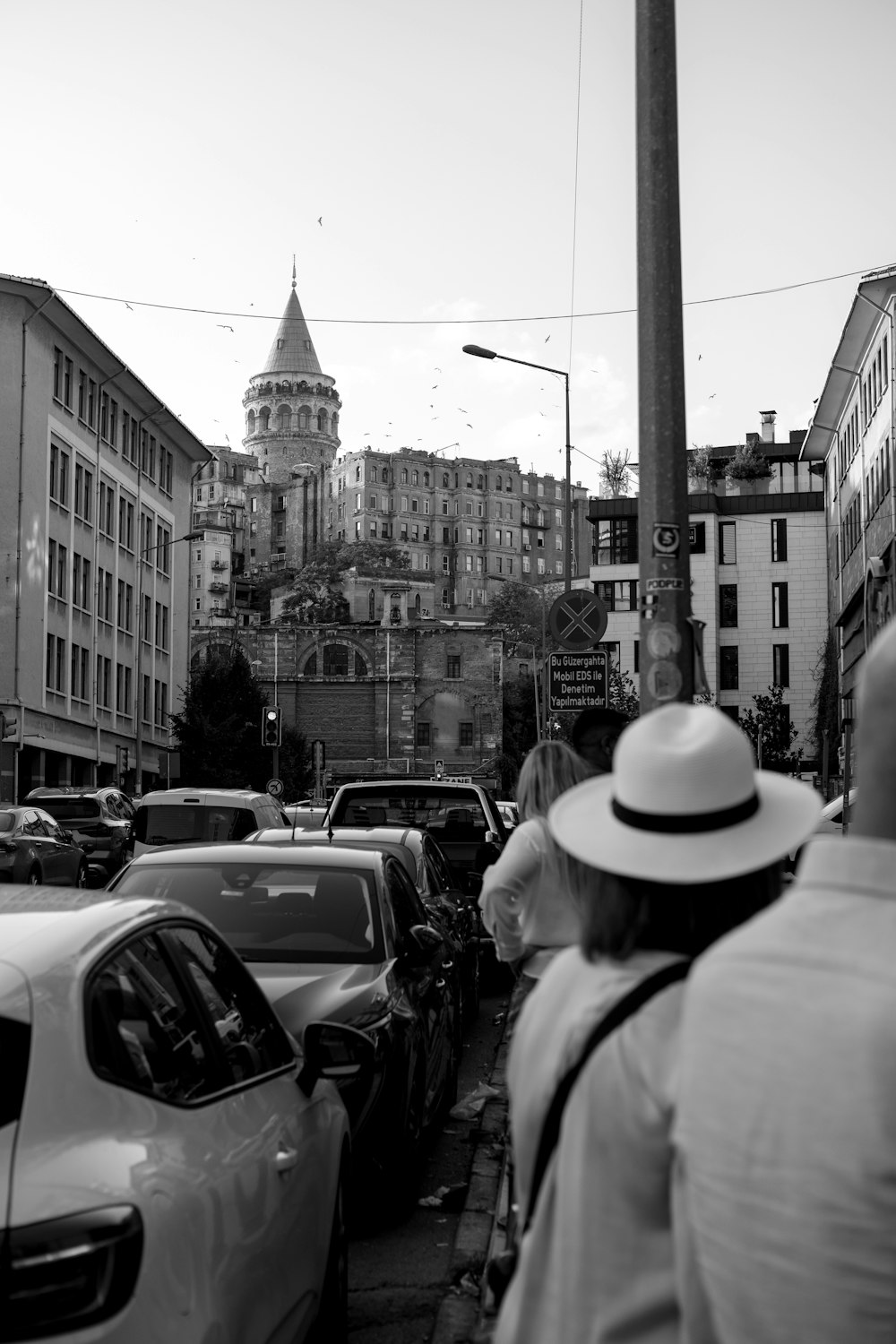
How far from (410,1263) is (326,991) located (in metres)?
1.18

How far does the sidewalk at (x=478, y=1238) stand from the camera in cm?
563

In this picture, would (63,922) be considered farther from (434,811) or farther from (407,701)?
(407,701)

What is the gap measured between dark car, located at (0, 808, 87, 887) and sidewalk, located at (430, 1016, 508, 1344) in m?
15.4

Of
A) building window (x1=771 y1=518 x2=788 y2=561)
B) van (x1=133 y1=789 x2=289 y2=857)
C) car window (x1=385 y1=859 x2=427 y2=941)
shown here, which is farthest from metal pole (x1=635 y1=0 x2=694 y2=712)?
building window (x1=771 y1=518 x2=788 y2=561)

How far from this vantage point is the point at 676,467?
8.34 m

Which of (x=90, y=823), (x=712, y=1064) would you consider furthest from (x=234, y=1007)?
(x=90, y=823)

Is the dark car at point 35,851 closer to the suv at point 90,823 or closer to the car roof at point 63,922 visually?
the suv at point 90,823

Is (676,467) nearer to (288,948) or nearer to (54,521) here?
(288,948)

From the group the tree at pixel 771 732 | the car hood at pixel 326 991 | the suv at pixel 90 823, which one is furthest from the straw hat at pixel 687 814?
the tree at pixel 771 732

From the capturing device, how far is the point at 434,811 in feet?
60.3

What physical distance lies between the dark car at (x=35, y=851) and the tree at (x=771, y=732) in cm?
4477

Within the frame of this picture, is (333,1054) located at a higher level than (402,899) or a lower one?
lower

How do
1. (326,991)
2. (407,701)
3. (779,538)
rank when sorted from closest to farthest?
(326,991), (779,538), (407,701)

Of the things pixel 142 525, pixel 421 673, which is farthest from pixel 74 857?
pixel 421 673
